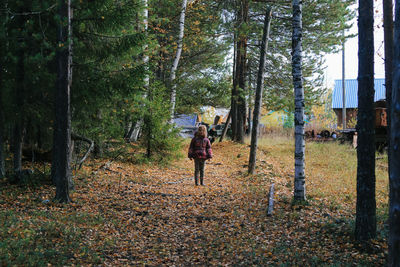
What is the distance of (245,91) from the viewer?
20125 millimetres

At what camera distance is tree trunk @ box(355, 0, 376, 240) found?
5.12 m

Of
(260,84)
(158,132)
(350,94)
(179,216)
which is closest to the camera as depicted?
(179,216)

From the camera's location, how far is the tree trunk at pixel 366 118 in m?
5.12

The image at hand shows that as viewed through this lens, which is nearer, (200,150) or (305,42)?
(200,150)

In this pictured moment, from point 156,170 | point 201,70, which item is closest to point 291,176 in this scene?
point 156,170

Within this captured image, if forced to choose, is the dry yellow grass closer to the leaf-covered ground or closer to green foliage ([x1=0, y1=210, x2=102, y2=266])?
the leaf-covered ground

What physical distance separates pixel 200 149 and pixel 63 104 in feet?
16.0

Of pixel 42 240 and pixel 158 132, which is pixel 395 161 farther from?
pixel 158 132

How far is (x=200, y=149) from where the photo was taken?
1077 centimetres

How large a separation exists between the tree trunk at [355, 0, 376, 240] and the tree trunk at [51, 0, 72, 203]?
5557 millimetres

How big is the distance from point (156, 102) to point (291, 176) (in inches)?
233

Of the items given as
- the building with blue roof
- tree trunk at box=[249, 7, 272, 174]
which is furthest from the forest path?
the building with blue roof

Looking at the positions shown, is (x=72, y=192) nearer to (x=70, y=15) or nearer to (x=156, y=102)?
(x=70, y=15)

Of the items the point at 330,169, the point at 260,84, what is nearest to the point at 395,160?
the point at 260,84
